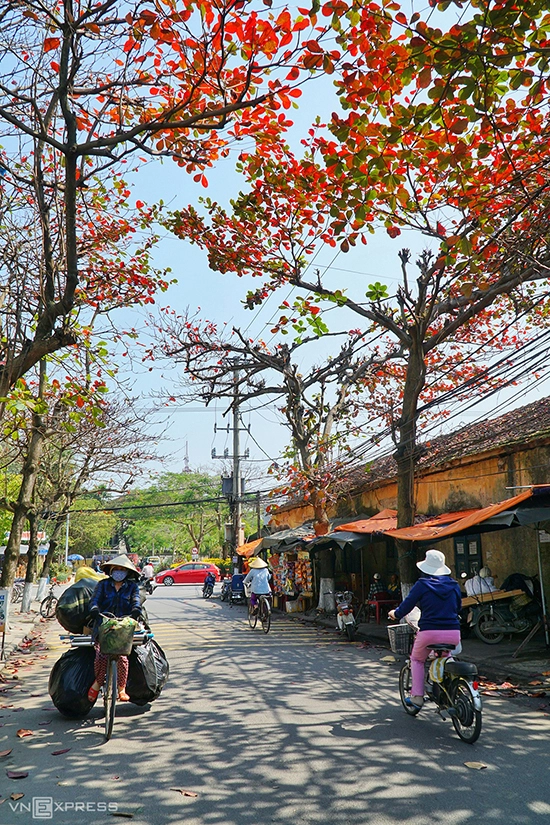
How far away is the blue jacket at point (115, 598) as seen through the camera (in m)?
7.07

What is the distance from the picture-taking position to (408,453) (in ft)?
43.2

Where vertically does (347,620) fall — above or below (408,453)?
below

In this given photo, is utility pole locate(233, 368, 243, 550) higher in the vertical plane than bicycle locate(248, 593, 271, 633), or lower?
higher

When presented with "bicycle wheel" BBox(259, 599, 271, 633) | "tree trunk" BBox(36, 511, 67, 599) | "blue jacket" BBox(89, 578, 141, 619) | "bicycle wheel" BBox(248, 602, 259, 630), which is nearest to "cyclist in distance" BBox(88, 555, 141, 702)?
"blue jacket" BBox(89, 578, 141, 619)

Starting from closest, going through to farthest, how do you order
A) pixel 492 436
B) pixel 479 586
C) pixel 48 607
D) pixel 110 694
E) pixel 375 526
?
pixel 110 694, pixel 479 586, pixel 492 436, pixel 375 526, pixel 48 607

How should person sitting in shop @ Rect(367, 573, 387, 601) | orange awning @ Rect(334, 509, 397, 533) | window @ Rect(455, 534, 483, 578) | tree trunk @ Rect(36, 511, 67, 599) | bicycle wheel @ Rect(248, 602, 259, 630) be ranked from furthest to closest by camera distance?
1. tree trunk @ Rect(36, 511, 67, 599)
2. bicycle wheel @ Rect(248, 602, 259, 630)
3. person sitting in shop @ Rect(367, 573, 387, 601)
4. orange awning @ Rect(334, 509, 397, 533)
5. window @ Rect(455, 534, 483, 578)

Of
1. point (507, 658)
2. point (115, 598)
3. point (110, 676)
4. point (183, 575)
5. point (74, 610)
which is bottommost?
point (507, 658)

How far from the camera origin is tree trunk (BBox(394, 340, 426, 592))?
12.9m

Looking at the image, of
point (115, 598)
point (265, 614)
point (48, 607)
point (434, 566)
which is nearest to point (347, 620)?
point (265, 614)

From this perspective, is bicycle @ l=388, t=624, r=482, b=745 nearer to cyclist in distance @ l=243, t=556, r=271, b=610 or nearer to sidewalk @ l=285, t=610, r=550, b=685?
sidewalk @ l=285, t=610, r=550, b=685

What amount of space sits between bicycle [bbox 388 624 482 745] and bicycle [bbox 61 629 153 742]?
2717 mm

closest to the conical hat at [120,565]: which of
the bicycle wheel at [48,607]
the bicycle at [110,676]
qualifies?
the bicycle at [110,676]

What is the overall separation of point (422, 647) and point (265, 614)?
10274 mm

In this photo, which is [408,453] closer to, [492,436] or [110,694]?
[492,436]
